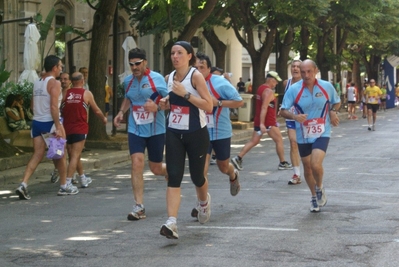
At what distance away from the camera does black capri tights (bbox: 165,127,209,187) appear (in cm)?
852

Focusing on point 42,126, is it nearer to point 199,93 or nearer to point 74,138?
point 74,138

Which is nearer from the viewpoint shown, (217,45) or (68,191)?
(68,191)

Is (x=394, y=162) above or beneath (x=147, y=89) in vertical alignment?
beneath

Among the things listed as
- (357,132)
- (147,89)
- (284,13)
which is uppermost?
(284,13)

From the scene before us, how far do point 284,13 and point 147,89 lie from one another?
72.3 ft

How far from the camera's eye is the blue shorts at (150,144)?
1016 cm

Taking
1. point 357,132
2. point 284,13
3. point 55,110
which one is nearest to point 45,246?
point 55,110

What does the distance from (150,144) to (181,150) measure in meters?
1.67

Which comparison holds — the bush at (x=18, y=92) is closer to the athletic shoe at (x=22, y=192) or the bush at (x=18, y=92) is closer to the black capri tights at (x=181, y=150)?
the athletic shoe at (x=22, y=192)

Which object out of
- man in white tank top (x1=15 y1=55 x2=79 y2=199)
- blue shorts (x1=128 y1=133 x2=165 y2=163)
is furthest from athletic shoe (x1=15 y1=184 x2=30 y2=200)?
blue shorts (x1=128 y1=133 x2=165 y2=163)

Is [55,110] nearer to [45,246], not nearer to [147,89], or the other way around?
[147,89]

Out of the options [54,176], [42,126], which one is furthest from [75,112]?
[54,176]

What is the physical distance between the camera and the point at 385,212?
10.4m

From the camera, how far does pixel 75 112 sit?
1320cm
